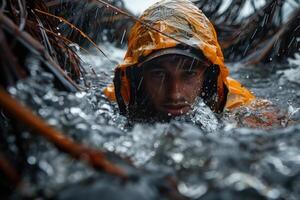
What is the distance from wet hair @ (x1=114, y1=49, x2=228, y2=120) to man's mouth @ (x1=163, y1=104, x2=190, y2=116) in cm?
28

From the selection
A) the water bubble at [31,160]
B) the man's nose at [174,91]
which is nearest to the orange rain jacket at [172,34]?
the man's nose at [174,91]

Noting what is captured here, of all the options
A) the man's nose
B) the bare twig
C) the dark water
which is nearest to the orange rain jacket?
the man's nose

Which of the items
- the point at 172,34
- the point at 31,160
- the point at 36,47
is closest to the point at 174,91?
the point at 172,34

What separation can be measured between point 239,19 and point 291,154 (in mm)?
5531

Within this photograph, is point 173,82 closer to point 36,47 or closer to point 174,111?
point 174,111

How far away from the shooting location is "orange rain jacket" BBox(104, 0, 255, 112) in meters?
3.19

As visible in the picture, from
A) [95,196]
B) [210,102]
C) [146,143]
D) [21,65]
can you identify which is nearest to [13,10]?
[21,65]

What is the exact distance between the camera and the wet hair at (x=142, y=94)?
3537 millimetres

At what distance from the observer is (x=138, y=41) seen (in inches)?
135

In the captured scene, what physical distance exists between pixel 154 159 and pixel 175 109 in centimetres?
190

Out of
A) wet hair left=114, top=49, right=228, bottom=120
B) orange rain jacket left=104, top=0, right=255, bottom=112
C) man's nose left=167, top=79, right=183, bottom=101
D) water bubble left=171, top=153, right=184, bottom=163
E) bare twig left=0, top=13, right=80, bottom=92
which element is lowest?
wet hair left=114, top=49, right=228, bottom=120

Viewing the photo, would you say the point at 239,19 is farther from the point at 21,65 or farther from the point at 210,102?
the point at 21,65

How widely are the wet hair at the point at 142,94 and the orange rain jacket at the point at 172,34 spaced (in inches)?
1.6

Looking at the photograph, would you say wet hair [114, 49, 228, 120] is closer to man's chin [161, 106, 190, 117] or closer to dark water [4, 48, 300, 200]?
man's chin [161, 106, 190, 117]
